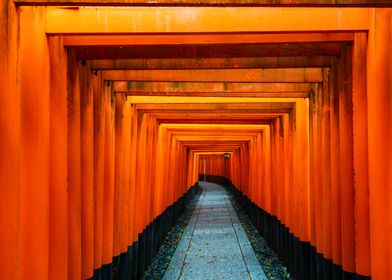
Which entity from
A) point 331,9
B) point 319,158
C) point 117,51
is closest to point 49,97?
point 117,51

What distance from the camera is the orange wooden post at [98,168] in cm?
663

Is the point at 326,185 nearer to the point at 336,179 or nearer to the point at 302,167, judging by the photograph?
the point at 336,179

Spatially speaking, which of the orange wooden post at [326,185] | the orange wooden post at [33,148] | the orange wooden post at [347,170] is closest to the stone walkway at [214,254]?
the orange wooden post at [326,185]

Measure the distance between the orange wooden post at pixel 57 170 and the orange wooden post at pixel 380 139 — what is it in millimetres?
2727

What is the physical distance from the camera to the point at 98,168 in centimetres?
666

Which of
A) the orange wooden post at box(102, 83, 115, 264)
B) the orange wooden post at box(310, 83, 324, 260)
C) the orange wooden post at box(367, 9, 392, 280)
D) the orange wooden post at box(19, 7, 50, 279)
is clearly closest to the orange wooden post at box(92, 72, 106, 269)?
the orange wooden post at box(102, 83, 115, 264)

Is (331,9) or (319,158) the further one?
(319,158)

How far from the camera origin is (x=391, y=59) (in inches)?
161

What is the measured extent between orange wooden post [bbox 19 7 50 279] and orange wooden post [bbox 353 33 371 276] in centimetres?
277

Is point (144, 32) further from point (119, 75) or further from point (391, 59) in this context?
point (119, 75)

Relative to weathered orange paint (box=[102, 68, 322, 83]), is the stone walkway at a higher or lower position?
lower

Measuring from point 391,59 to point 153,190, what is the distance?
9063 millimetres

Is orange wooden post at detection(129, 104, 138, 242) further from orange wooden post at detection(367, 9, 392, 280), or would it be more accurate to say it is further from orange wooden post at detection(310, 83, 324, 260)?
orange wooden post at detection(367, 9, 392, 280)

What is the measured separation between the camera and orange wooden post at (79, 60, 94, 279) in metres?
5.81
